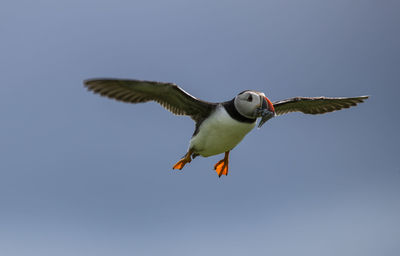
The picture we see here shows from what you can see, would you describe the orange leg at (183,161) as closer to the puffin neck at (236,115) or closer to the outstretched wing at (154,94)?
the outstretched wing at (154,94)

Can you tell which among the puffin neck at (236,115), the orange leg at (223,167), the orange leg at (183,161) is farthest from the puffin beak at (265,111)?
the orange leg at (223,167)

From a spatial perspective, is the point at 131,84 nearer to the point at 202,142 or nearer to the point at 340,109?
the point at 202,142

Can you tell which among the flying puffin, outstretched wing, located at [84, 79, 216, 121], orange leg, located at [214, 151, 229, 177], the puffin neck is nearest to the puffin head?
the flying puffin

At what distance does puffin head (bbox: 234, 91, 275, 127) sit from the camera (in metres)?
10.2

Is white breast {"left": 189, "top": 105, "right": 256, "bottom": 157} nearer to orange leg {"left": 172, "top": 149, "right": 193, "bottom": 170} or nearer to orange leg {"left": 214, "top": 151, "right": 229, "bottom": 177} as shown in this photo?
orange leg {"left": 172, "top": 149, "right": 193, "bottom": 170}

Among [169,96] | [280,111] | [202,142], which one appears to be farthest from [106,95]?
[280,111]

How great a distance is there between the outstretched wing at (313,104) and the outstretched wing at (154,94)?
2.76m

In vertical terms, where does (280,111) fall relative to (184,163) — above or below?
above

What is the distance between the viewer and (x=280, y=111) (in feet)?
45.7

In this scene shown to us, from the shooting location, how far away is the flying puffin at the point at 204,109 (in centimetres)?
1025

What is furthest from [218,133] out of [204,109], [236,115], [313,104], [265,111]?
[313,104]

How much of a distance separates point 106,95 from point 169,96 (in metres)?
1.79

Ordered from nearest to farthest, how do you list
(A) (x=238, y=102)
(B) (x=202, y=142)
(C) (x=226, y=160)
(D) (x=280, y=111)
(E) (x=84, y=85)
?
(E) (x=84, y=85)
(A) (x=238, y=102)
(B) (x=202, y=142)
(C) (x=226, y=160)
(D) (x=280, y=111)

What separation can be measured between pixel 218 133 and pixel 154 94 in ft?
6.52
